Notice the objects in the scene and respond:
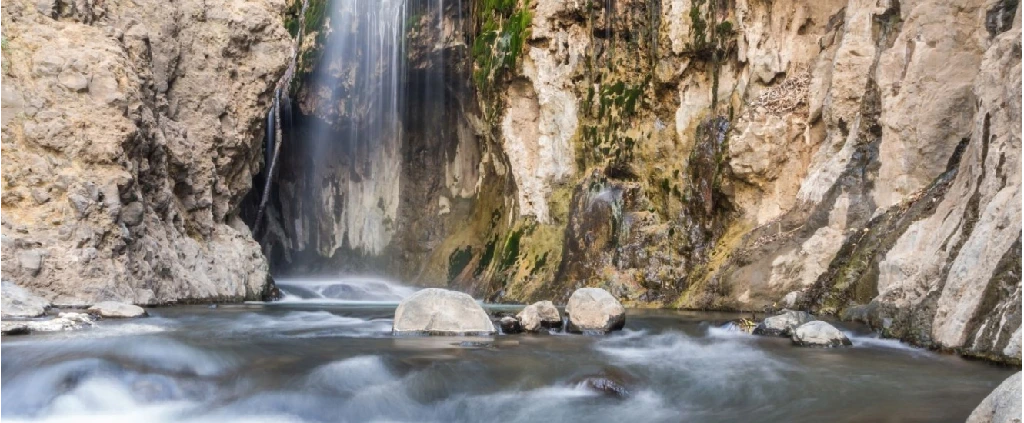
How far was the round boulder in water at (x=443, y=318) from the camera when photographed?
42.7ft

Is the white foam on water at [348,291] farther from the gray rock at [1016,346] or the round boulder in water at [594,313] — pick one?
the gray rock at [1016,346]

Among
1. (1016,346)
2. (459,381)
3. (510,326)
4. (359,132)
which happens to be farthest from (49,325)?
(359,132)

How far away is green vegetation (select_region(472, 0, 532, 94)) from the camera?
96.2ft

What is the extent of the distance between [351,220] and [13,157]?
23.4 metres

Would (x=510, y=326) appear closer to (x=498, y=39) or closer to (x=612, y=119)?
(x=612, y=119)

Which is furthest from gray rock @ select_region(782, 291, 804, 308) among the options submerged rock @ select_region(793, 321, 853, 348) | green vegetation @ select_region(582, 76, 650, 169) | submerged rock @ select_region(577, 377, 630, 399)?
green vegetation @ select_region(582, 76, 650, 169)

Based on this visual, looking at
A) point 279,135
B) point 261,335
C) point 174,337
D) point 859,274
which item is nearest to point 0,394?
point 174,337

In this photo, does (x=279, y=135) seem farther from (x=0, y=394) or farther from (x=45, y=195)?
(x=0, y=394)

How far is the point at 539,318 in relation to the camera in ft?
45.4

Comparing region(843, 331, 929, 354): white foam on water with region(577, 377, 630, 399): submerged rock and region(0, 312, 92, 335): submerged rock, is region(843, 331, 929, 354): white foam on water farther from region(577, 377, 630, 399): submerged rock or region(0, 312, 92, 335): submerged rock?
region(0, 312, 92, 335): submerged rock

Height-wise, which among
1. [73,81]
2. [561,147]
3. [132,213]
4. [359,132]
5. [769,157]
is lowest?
[132,213]

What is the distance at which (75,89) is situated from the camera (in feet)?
61.1

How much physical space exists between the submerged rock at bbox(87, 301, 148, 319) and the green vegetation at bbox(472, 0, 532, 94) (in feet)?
57.2

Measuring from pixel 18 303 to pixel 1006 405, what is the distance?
14461mm
